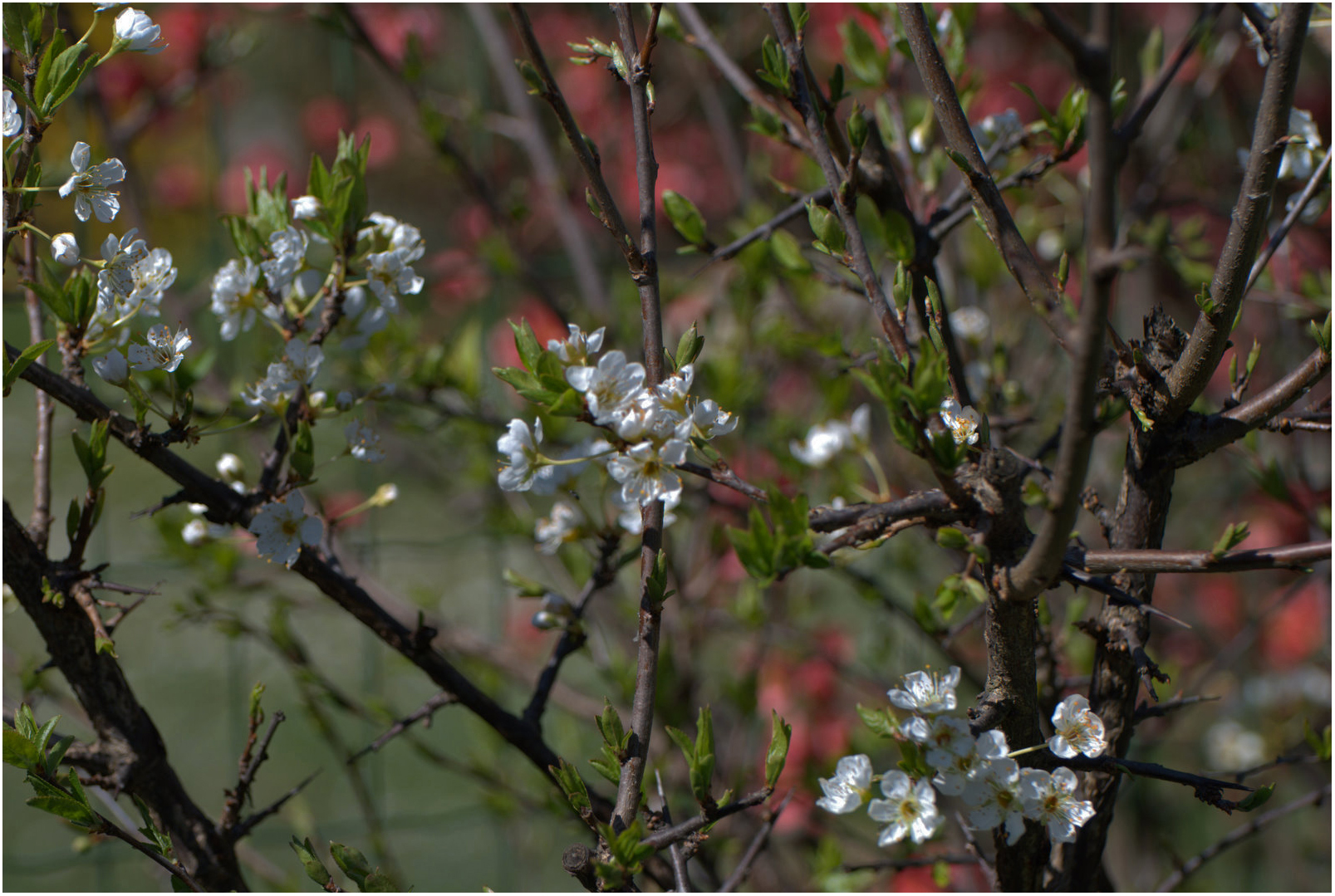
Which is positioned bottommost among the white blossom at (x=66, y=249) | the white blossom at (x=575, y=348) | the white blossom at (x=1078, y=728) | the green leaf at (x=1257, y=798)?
the green leaf at (x=1257, y=798)

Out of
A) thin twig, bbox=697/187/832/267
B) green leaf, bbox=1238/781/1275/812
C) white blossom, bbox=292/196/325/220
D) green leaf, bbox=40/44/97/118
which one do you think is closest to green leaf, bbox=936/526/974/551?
green leaf, bbox=1238/781/1275/812

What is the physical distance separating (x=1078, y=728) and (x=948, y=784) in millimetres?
179

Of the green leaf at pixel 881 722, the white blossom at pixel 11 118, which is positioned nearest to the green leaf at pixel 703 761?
the green leaf at pixel 881 722

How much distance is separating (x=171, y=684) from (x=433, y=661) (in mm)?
3710

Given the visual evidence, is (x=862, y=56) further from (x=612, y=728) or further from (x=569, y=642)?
(x=612, y=728)

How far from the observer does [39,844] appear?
320cm

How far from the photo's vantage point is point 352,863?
2.69ft

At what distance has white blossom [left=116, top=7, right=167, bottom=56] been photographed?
866mm

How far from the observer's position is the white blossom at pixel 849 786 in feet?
2.46

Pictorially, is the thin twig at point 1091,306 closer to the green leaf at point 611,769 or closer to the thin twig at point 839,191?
the thin twig at point 839,191

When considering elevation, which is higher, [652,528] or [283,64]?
[283,64]

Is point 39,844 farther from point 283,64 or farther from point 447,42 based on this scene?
point 283,64

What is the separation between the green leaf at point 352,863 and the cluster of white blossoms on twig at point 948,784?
413 mm

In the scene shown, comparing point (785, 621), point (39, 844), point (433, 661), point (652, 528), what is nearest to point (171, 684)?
point (39, 844)
